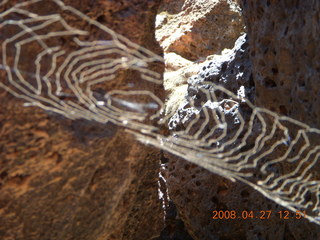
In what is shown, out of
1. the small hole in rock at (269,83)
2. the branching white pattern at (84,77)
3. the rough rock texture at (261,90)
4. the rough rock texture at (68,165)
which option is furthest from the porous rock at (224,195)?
the rough rock texture at (68,165)

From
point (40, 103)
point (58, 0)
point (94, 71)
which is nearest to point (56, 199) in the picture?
point (40, 103)

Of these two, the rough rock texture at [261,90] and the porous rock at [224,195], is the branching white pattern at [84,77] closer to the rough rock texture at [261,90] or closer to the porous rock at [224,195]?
the rough rock texture at [261,90]

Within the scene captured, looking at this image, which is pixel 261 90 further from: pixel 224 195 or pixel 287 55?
pixel 224 195

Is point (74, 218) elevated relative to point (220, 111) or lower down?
lower down

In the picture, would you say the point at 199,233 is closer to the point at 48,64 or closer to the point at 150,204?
the point at 150,204
